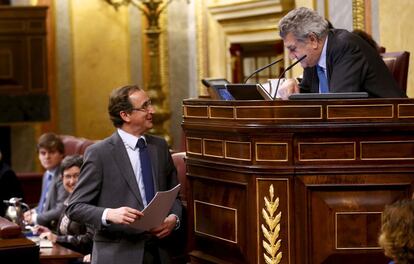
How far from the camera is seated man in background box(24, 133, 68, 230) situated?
6898mm

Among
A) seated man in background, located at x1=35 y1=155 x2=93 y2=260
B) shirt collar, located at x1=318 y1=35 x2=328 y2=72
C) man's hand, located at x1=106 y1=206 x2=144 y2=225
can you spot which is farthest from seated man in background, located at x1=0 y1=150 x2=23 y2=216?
shirt collar, located at x1=318 y1=35 x2=328 y2=72

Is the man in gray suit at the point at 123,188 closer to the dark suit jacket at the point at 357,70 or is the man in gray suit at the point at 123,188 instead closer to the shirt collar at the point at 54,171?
the dark suit jacket at the point at 357,70

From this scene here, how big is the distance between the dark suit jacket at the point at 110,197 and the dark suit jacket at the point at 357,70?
3.42 ft

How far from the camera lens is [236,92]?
189 inches

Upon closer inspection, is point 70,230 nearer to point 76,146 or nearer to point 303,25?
point 303,25

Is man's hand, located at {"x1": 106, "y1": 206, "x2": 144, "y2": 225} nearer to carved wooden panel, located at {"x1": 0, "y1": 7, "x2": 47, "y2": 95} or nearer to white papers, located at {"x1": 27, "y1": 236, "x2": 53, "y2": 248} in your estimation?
white papers, located at {"x1": 27, "y1": 236, "x2": 53, "y2": 248}

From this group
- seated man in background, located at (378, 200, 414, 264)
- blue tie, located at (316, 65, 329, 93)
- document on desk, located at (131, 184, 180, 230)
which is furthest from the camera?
blue tie, located at (316, 65, 329, 93)

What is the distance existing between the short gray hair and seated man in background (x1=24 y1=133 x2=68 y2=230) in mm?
2644

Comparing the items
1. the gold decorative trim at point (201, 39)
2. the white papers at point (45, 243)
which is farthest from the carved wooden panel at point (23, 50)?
the white papers at point (45, 243)

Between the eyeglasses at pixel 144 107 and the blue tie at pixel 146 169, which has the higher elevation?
the eyeglasses at pixel 144 107

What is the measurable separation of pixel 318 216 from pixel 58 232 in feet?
8.26

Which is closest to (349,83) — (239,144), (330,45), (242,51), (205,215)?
(330,45)

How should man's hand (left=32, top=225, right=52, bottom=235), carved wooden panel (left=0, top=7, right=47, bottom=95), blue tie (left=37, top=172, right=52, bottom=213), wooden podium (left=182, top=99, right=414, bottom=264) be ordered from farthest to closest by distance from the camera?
Result: carved wooden panel (left=0, top=7, right=47, bottom=95), blue tie (left=37, top=172, right=52, bottom=213), man's hand (left=32, top=225, right=52, bottom=235), wooden podium (left=182, top=99, right=414, bottom=264)

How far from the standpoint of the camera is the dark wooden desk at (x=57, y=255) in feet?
18.7
